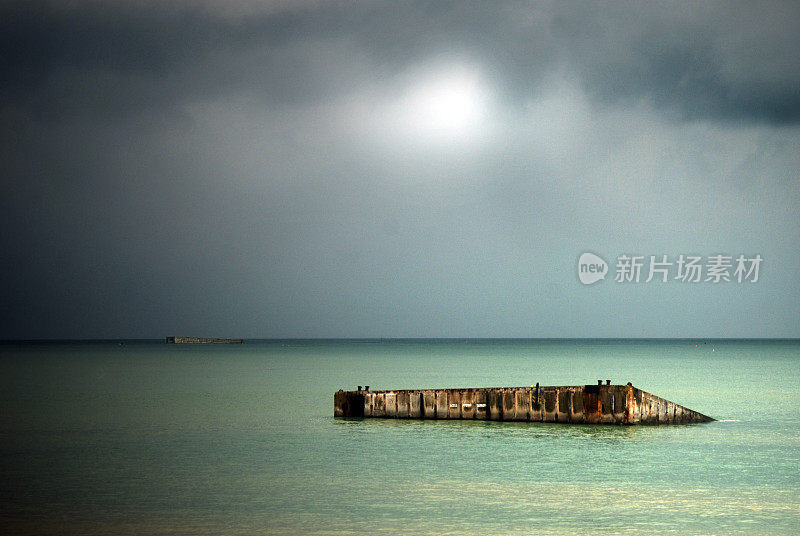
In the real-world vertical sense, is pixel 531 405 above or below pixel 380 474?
above

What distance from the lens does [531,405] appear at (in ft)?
119

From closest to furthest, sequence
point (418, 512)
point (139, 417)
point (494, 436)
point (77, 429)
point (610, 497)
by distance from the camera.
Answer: point (418, 512) → point (610, 497) → point (494, 436) → point (77, 429) → point (139, 417)

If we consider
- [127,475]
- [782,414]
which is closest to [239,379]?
[782,414]

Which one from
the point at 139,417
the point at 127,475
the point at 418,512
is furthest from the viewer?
the point at 139,417

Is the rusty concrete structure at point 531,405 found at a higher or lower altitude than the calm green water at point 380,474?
higher

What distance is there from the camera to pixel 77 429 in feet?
130

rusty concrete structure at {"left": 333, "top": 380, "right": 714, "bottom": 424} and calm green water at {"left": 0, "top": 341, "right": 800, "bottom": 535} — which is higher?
rusty concrete structure at {"left": 333, "top": 380, "right": 714, "bottom": 424}

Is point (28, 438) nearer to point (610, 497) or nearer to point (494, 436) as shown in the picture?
point (494, 436)

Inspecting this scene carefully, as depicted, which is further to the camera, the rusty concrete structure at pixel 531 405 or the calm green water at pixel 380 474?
the rusty concrete structure at pixel 531 405

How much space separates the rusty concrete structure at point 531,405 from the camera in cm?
3453

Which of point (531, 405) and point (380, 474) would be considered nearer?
point (380, 474)

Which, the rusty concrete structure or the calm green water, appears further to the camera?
the rusty concrete structure

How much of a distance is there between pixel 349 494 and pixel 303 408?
2689cm

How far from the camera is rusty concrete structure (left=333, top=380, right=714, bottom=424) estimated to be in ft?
113
